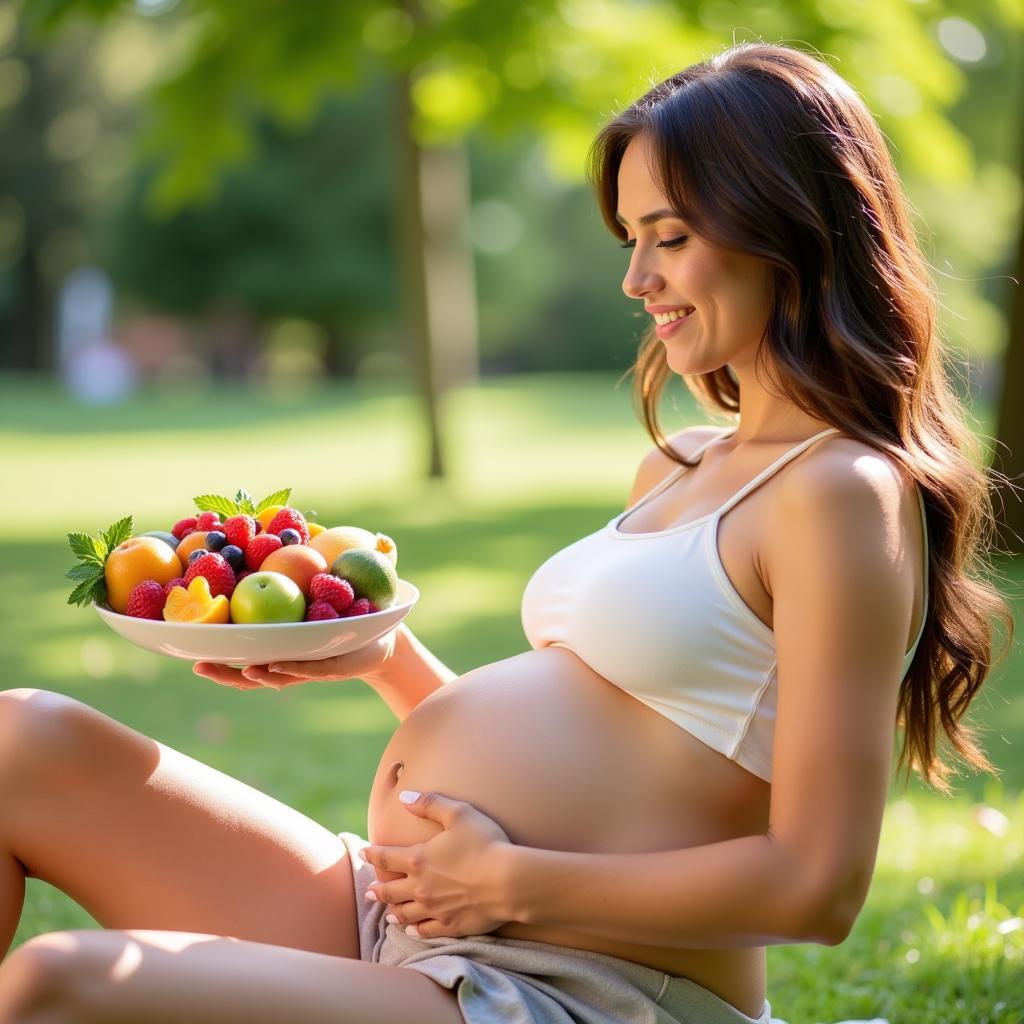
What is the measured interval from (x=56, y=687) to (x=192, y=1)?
18.7 feet

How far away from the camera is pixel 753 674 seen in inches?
77.7

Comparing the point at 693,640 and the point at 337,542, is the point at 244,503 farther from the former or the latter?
the point at 693,640

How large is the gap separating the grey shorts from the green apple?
530mm

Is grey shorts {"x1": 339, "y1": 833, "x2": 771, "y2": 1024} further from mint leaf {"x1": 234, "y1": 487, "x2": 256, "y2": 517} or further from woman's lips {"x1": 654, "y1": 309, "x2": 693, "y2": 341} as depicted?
woman's lips {"x1": 654, "y1": 309, "x2": 693, "y2": 341}

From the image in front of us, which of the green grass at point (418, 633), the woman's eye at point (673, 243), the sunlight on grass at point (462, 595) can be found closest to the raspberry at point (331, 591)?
the woman's eye at point (673, 243)

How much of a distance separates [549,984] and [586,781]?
0.30 m

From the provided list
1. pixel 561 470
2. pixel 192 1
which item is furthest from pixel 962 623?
pixel 561 470

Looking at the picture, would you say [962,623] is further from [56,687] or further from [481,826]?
[56,687]

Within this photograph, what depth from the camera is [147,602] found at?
2.17 meters

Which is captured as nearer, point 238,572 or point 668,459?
point 238,572

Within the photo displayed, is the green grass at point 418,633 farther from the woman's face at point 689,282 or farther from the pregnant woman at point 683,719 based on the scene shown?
the woman's face at point 689,282

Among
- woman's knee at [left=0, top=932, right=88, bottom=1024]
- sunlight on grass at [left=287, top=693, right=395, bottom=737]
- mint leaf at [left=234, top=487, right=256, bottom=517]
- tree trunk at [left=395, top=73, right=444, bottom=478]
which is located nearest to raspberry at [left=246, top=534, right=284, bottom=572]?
mint leaf at [left=234, top=487, right=256, bottom=517]

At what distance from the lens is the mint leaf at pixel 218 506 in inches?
97.0

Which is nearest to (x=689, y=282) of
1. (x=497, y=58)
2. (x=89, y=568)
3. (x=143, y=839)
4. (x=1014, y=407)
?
(x=89, y=568)
